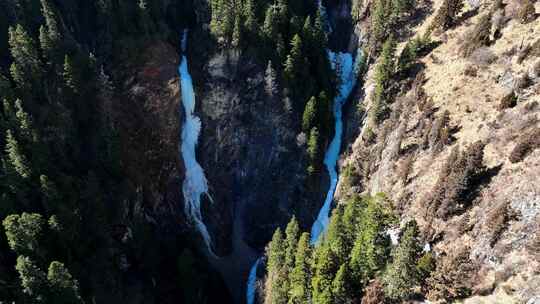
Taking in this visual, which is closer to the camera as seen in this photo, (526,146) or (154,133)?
(526,146)

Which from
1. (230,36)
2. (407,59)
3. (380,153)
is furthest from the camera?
(230,36)

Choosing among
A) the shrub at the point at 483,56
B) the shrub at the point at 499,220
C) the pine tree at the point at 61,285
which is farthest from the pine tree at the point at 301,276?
the shrub at the point at 483,56

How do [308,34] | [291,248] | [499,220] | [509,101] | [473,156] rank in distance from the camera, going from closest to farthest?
[499,220] → [473,156] → [509,101] → [291,248] → [308,34]

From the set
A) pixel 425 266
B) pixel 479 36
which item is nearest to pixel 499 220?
pixel 425 266

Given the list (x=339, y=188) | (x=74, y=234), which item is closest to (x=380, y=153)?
(x=339, y=188)

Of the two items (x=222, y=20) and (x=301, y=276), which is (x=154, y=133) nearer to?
(x=222, y=20)

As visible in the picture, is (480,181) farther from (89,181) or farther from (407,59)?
(89,181)

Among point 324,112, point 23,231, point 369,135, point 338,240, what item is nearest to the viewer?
point 338,240
